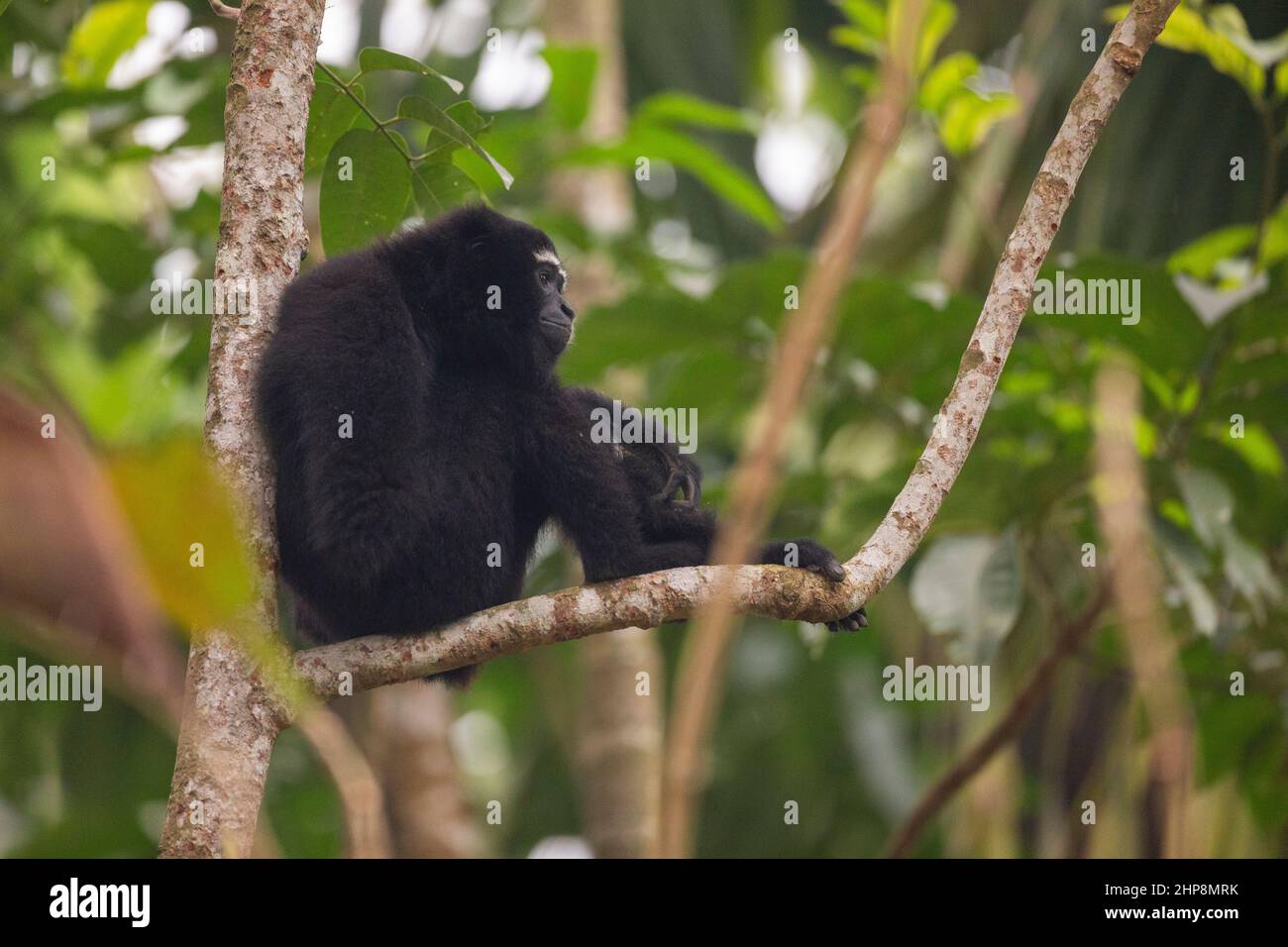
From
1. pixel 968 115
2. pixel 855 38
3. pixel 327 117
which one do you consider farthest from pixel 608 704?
pixel 327 117

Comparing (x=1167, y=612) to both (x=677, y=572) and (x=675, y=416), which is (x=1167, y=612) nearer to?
(x=675, y=416)

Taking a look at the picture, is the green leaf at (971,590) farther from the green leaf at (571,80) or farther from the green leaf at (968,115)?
the green leaf at (571,80)

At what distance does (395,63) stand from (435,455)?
4.76 feet

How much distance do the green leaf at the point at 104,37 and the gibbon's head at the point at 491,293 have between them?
93.2 inches

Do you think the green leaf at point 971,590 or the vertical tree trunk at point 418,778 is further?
the vertical tree trunk at point 418,778

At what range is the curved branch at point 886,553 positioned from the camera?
4.04 m

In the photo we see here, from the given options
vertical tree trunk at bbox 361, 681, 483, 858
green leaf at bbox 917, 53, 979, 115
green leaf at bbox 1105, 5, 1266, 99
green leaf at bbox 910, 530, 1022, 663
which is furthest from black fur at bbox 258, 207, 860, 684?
vertical tree trunk at bbox 361, 681, 483, 858

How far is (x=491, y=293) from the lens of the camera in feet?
18.1

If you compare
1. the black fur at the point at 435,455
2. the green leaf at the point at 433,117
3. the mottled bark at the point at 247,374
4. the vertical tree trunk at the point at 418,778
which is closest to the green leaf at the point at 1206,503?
the black fur at the point at 435,455

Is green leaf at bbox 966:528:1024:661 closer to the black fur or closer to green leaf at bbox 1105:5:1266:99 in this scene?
the black fur

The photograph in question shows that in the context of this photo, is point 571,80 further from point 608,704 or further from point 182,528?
point 182,528

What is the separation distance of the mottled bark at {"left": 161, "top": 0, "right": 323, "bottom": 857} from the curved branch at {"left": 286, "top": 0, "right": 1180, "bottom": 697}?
0.46m

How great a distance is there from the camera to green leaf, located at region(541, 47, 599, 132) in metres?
6.87

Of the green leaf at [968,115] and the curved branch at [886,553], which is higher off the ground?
the green leaf at [968,115]
